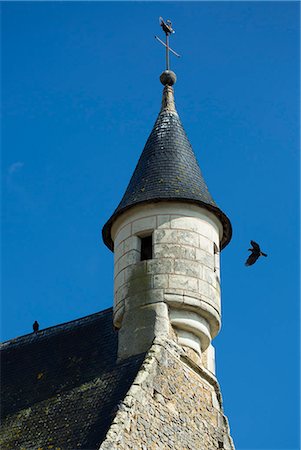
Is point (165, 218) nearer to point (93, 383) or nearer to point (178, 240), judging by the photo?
point (178, 240)

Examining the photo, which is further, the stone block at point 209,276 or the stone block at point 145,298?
the stone block at point 209,276

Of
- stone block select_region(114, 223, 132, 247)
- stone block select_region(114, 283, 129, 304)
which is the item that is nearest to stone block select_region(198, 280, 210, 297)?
stone block select_region(114, 283, 129, 304)

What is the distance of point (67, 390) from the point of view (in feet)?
59.5

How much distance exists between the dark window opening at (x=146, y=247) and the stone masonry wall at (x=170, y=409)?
1.83m

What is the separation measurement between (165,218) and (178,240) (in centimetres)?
47

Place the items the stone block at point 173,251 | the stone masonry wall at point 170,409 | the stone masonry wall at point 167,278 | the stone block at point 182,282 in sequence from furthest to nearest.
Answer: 1. the stone block at point 173,251
2. the stone block at point 182,282
3. the stone masonry wall at point 167,278
4. the stone masonry wall at point 170,409

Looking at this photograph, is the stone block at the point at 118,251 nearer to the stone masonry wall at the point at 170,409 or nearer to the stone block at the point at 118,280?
the stone block at the point at 118,280

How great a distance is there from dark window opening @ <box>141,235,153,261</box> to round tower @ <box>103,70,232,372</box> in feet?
0.05

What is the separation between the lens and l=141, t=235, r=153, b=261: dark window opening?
62.5ft

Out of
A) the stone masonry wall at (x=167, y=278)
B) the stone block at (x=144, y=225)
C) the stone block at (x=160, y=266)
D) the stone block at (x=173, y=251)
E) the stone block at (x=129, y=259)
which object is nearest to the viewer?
the stone masonry wall at (x=167, y=278)

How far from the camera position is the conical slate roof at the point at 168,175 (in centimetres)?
1928

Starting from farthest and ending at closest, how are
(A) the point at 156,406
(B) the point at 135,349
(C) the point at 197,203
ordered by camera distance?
(C) the point at 197,203 → (B) the point at 135,349 → (A) the point at 156,406

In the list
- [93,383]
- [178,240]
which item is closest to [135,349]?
[93,383]

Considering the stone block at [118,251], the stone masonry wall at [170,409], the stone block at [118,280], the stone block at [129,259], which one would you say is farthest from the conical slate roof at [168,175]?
the stone masonry wall at [170,409]
